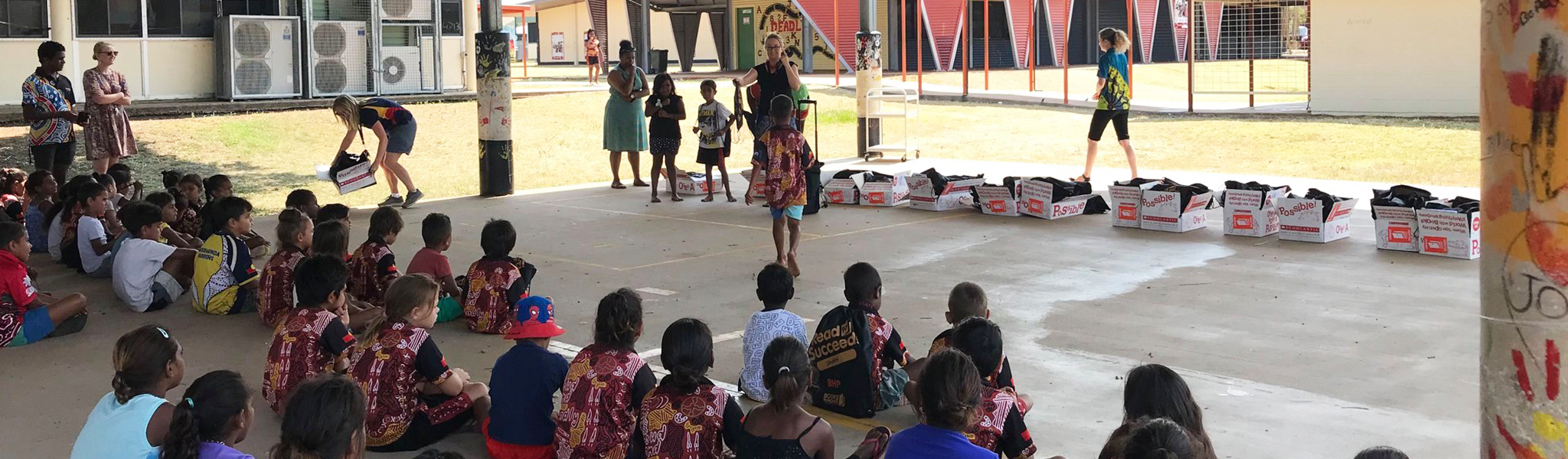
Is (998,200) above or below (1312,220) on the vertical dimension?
above

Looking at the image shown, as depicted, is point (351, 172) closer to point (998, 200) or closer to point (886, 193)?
point (886, 193)

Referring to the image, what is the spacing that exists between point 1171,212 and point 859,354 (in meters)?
5.96

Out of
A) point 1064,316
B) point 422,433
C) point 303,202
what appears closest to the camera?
point 422,433

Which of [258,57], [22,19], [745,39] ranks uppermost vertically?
[745,39]

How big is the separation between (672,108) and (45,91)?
552 centimetres

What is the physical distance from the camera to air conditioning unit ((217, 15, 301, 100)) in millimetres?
24094

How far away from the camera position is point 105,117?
12.5m

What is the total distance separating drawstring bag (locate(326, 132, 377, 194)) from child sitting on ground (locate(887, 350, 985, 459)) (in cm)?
938

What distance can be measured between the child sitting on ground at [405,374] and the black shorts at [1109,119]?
975cm

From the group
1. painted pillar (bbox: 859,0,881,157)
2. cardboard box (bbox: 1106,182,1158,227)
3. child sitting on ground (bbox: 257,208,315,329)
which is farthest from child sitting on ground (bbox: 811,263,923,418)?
painted pillar (bbox: 859,0,881,157)

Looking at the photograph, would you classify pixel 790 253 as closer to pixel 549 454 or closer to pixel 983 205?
pixel 983 205

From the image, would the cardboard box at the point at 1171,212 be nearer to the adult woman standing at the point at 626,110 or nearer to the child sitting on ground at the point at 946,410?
the adult woman standing at the point at 626,110

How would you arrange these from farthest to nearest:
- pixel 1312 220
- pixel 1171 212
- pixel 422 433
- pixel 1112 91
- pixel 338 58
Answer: pixel 338 58 < pixel 1112 91 < pixel 1171 212 < pixel 1312 220 < pixel 422 433

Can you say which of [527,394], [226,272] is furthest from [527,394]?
[226,272]
